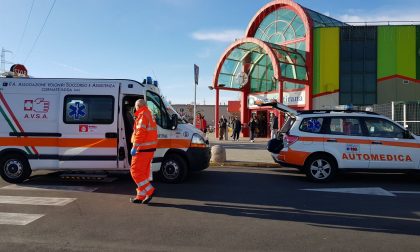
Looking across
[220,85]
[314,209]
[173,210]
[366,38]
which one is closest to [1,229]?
[173,210]

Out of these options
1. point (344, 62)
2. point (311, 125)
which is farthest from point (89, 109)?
point (344, 62)

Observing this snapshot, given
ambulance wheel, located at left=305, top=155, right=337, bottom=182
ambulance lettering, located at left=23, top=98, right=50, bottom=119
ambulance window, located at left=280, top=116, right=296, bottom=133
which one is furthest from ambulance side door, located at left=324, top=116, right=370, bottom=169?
ambulance lettering, located at left=23, top=98, right=50, bottom=119

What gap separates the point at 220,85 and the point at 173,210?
2179 cm

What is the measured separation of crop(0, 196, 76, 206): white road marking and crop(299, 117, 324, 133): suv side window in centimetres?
568

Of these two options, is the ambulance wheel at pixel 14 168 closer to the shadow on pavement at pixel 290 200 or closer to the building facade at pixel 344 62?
the shadow on pavement at pixel 290 200

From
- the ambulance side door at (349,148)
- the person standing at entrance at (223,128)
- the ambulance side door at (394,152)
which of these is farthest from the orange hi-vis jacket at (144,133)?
the person standing at entrance at (223,128)

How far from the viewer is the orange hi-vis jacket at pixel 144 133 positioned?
741cm

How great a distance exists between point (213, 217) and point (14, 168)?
5.32 meters

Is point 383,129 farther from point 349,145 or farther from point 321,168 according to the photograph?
point 321,168

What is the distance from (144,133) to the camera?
7441 millimetres

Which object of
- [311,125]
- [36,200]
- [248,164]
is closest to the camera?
[36,200]

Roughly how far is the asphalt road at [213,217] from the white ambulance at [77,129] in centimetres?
52

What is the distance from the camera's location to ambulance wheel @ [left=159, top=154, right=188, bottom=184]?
9469 mm

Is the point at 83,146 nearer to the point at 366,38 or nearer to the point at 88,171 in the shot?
the point at 88,171
